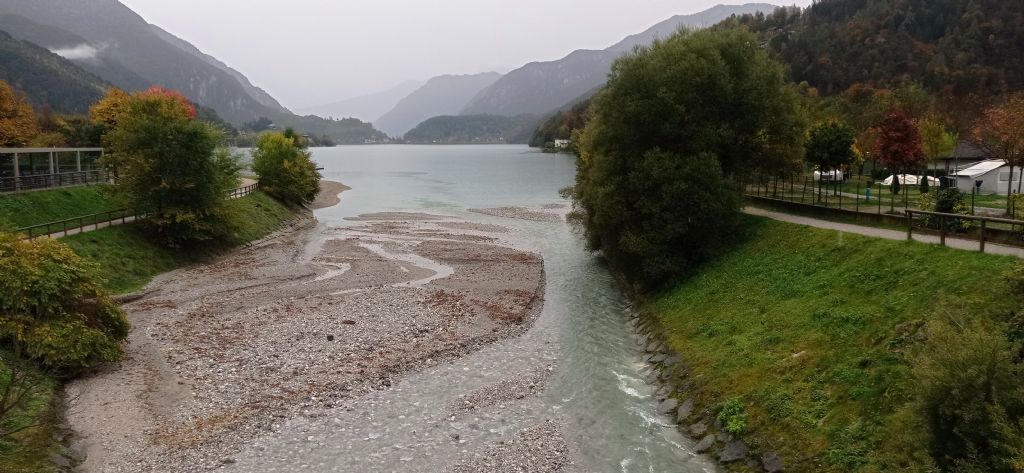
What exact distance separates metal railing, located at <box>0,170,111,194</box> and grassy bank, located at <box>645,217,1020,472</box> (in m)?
48.4

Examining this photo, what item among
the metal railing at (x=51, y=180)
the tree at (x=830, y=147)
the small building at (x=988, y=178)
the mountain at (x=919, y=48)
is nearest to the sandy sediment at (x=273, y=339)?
the metal railing at (x=51, y=180)

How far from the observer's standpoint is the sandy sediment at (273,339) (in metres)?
18.5

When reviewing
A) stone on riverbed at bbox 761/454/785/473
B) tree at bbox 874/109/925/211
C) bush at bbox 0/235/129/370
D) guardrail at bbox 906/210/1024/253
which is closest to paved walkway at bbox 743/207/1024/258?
guardrail at bbox 906/210/1024/253

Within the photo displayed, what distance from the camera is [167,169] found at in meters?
44.1

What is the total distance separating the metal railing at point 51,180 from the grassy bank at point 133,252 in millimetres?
10042

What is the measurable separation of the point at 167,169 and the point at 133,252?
701 cm

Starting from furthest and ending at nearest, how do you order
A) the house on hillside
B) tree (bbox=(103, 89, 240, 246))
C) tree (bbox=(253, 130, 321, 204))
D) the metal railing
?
tree (bbox=(253, 130, 321, 204)), the house on hillside, the metal railing, tree (bbox=(103, 89, 240, 246))

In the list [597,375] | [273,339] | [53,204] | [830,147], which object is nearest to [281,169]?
[53,204]

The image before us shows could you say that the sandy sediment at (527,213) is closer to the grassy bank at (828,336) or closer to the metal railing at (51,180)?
the metal railing at (51,180)

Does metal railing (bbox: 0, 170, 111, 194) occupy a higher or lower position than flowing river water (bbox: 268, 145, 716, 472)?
higher

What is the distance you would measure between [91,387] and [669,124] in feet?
99.5

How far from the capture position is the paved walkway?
1993cm

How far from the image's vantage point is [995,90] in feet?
409

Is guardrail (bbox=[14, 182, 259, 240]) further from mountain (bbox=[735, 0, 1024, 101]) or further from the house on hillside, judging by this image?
mountain (bbox=[735, 0, 1024, 101])
